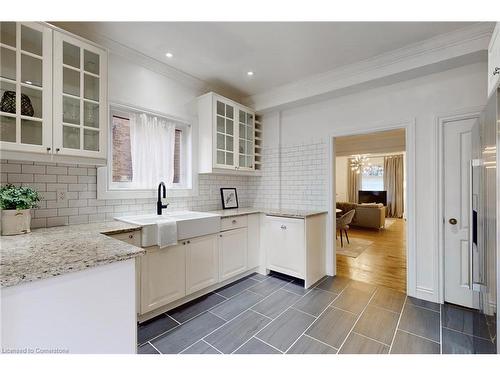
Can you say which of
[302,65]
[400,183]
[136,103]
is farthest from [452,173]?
[400,183]

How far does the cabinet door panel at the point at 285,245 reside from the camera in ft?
9.43

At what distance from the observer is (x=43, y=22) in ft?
5.50

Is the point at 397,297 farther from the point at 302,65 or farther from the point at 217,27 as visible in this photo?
the point at 217,27

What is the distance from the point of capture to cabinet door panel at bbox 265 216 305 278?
9.43 feet

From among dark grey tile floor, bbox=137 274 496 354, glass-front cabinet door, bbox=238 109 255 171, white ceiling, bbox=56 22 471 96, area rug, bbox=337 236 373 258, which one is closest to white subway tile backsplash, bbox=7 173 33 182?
white ceiling, bbox=56 22 471 96

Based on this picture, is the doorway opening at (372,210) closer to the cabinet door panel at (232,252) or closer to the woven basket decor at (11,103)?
the cabinet door panel at (232,252)

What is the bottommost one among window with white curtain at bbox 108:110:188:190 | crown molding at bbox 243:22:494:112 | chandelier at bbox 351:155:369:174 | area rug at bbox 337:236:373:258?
area rug at bbox 337:236:373:258

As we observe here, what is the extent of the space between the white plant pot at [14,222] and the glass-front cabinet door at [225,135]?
192 cm

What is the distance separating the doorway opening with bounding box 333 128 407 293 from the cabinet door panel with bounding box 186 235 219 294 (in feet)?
5.89

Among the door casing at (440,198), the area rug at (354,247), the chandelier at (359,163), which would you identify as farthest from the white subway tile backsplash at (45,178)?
the chandelier at (359,163)

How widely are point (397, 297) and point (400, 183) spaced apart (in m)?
7.87

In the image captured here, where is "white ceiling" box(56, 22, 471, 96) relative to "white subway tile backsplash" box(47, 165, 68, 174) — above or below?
above

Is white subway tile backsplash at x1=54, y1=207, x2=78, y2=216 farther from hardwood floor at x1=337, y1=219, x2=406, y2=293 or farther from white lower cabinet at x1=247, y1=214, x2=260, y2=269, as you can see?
hardwood floor at x1=337, y1=219, x2=406, y2=293

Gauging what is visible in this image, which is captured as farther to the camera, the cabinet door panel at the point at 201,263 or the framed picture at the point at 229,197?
the framed picture at the point at 229,197
